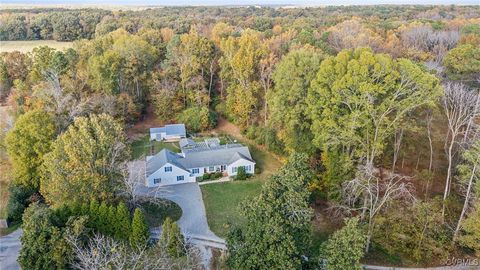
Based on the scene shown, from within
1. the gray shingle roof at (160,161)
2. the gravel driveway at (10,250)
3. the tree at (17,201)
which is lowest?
the gravel driveway at (10,250)

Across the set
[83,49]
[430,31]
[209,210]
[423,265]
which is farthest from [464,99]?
[83,49]

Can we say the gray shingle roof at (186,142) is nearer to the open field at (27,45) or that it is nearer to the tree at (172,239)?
the tree at (172,239)

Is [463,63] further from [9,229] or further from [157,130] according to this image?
[9,229]

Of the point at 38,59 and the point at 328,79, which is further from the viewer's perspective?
the point at 38,59

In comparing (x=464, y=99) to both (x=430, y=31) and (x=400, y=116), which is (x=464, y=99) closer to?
(x=400, y=116)

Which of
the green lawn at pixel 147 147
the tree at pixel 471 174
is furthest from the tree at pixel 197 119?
the tree at pixel 471 174

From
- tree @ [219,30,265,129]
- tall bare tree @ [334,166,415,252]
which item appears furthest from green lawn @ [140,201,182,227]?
tree @ [219,30,265,129]

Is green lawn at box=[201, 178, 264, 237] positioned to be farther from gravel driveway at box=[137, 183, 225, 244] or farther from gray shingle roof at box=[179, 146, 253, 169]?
gray shingle roof at box=[179, 146, 253, 169]
